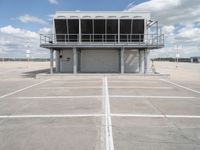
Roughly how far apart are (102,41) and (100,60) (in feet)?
7.76

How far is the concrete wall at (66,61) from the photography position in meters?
26.0

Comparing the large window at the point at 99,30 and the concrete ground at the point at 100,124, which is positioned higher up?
the large window at the point at 99,30

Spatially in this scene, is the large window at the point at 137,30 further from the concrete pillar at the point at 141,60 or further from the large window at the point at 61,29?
the large window at the point at 61,29

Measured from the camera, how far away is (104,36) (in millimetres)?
25078

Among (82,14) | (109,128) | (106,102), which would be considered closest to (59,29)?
(82,14)

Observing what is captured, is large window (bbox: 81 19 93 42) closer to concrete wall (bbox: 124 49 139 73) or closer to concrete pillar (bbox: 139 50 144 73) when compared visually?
concrete wall (bbox: 124 49 139 73)

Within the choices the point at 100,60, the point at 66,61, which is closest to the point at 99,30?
the point at 100,60

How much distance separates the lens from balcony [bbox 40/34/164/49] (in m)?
22.6

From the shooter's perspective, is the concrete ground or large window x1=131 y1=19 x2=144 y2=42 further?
large window x1=131 y1=19 x2=144 y2=42

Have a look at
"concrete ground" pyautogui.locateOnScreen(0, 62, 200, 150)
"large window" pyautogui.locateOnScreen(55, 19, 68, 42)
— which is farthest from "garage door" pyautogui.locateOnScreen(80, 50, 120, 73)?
"concrete ground" pyautogui.locateOnScreen(0, 62, 200, 150)

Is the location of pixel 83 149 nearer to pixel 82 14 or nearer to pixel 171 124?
pixel 171 124

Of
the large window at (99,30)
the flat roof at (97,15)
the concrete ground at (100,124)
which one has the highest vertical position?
the flat roof at (97,15)

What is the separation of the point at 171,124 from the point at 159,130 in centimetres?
78

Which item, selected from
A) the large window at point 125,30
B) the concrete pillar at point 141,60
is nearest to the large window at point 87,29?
the large window at point 125,30
